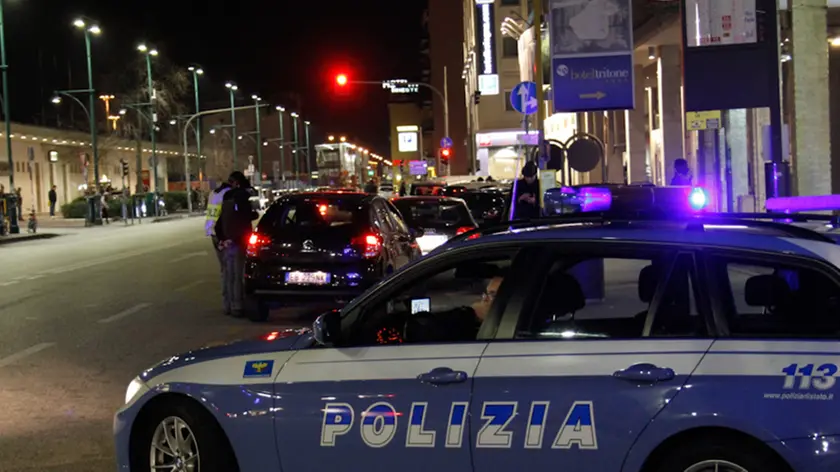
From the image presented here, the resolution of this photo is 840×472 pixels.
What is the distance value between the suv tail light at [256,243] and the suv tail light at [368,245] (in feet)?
3.91

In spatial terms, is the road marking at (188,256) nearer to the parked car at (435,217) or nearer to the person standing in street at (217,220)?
the parked car at (435,217)

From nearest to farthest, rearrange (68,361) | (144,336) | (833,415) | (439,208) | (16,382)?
(833,415) → (16,382) → (68,361) → (144,336) → (439,208)

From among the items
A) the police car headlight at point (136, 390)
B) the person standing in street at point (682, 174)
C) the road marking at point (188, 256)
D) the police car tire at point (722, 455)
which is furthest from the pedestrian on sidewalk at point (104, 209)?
the police car tire at point (722, 455)

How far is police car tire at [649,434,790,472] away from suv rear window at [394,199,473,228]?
41.2ft

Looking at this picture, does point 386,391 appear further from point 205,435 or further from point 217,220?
point 217,220

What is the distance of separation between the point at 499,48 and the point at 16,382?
51.9 meters

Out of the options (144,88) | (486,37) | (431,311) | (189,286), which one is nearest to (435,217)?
(189,286)

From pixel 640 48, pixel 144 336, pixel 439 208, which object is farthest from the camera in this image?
pixel 640 48

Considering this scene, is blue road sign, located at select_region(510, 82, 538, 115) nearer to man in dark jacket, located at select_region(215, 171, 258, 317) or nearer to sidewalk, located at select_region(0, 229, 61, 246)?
man in dark jacket, located at select_region(215, 171, 258, 317)

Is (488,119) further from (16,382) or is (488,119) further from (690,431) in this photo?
(690,431)

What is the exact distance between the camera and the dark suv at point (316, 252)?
11.3 meters

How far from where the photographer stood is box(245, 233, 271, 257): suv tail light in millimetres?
11586

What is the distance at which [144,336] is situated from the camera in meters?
11.1

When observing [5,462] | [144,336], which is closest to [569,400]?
[5,462]
